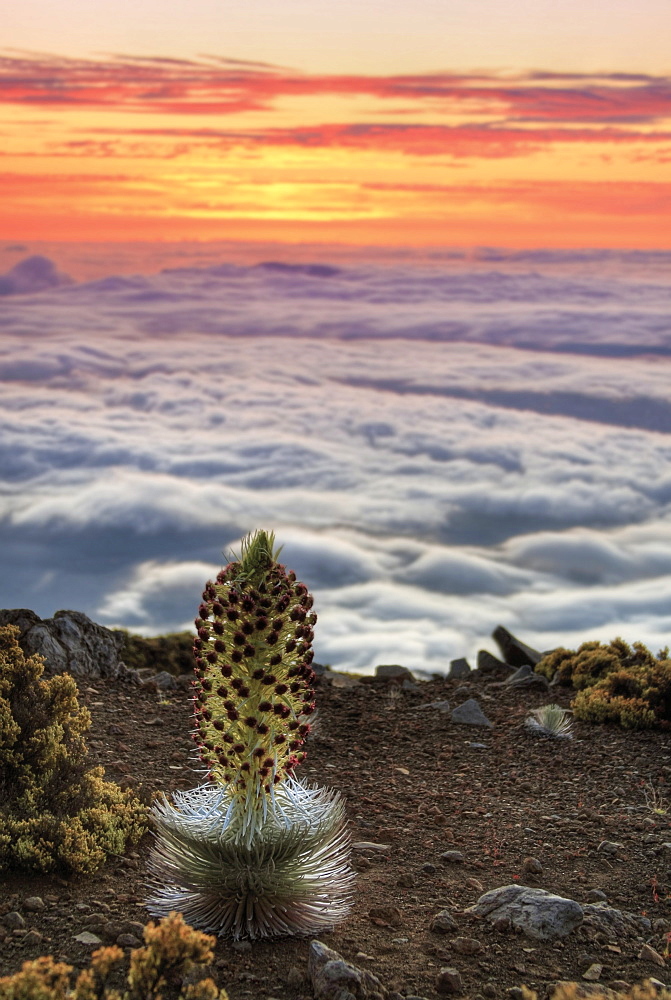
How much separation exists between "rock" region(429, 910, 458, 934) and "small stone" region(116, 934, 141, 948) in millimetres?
1871

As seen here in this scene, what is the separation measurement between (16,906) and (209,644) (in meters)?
2.40

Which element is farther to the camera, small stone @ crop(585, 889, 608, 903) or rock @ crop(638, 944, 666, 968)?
small stone @ crop(585, 889, 608, 903)

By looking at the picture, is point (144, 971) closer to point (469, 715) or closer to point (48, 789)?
point (48, 789)

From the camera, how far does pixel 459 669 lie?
14648mm

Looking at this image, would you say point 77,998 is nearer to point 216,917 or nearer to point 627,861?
point 216,917

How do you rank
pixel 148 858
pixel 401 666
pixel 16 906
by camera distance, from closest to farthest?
pixel 16 906 → pixel 148 858 → pixel 401 666

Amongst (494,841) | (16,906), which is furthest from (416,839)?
(16,906)

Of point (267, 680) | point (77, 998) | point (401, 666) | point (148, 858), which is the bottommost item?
point (77, 998)

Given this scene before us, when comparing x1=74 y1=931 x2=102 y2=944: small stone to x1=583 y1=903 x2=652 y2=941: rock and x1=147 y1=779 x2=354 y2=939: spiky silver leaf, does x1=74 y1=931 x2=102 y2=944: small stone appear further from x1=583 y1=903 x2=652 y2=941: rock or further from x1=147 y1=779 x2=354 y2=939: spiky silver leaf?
x1=583 y1=903 x2=652 y2=941: rock

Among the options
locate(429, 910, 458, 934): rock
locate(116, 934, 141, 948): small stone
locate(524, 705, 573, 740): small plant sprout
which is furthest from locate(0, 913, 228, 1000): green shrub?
locate(524, 705, 573, 740): small plant sprout

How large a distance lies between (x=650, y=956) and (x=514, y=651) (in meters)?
8.87

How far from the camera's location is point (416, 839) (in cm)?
832

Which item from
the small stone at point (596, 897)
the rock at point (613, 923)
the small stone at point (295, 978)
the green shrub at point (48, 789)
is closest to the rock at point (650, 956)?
the rock at point (613, 923)

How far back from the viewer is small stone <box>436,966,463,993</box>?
5.72m
